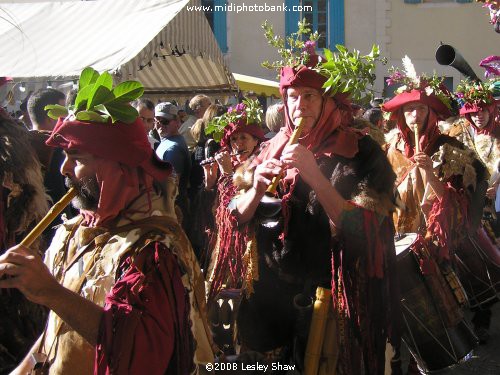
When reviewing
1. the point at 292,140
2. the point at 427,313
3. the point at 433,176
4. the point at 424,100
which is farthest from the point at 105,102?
the point at 424,100

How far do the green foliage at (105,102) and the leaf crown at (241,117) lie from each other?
2.65 meters

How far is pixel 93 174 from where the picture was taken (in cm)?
217

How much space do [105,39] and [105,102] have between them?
5.16 metres

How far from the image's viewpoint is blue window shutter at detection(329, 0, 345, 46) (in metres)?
17.8

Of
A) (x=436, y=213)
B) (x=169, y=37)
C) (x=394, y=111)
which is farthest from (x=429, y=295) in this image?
(x=169, y=37)

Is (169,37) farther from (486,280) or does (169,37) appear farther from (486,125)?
(486,280)

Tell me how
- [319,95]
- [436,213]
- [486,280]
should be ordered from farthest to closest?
[486,280] → [436,213] → [319,95]

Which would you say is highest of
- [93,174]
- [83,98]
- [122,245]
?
[83,98]

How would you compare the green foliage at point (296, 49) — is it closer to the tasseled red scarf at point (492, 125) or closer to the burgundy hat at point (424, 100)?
the burgundy hat at point (424, 100)

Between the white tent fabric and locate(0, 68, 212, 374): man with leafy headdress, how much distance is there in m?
4.09

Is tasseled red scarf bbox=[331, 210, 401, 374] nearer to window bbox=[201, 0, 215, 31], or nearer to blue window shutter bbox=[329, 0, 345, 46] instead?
window bbox=[201, 0, 215, 31]

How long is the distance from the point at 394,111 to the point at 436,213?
2.48ft

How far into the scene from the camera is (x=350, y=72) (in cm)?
300

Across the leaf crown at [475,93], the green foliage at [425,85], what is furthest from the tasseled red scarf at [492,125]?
the green foliage at [425,85]
